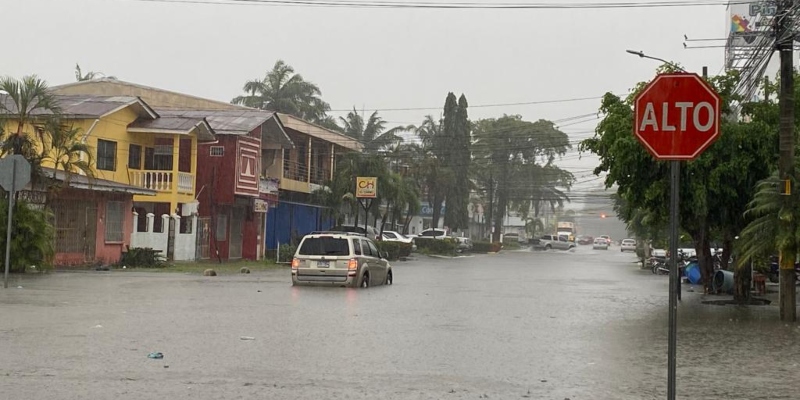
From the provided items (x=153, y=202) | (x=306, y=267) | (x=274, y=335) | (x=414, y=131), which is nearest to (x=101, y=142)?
(x=153, y=202)

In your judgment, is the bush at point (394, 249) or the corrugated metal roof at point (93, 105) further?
the bush at point (394, 249)

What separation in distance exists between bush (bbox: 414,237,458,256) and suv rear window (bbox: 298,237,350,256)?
45055 mm

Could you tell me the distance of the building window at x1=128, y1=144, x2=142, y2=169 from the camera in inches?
1763

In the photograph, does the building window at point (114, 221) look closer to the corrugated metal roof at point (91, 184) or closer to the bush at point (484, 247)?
the corrugated metal roof at point (91, 184)

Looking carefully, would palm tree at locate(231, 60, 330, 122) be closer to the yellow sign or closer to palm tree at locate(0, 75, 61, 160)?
the yellow sign

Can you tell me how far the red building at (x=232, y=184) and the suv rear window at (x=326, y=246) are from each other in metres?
20.3

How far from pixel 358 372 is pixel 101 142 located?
3370 centimetres

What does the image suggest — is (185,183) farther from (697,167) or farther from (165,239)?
(697,167)

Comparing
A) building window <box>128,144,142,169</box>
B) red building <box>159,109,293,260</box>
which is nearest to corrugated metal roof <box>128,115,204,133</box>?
building window <box>128,144,142,169</box>

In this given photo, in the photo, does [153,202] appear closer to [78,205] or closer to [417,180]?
[78,205]

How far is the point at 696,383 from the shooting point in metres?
11.2

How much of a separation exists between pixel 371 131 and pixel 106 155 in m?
42.1

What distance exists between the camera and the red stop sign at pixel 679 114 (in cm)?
773

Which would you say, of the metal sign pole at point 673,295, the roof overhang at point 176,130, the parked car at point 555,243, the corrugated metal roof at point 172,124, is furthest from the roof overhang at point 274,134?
the parked car at point 555,243
